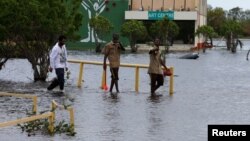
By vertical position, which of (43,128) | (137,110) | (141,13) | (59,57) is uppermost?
(141,13)

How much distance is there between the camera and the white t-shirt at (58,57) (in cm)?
1859

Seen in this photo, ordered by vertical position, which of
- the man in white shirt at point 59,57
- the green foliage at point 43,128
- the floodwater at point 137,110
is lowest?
the floodwater at point 137,110

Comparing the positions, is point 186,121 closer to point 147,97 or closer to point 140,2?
point 147,97

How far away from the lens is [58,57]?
1870 centimetres

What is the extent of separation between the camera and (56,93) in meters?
18.9

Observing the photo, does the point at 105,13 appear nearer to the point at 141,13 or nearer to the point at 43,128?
the point at 141,13

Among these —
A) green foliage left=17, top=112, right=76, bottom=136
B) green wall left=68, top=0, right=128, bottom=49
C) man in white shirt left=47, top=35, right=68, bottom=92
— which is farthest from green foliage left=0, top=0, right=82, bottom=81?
green wall left=68, top=0, right=128, bottom=49

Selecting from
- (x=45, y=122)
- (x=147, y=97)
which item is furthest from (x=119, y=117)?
(x=147, y=97)

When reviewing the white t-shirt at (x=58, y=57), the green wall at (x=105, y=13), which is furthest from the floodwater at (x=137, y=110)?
the green wall at (x=105, y=13)

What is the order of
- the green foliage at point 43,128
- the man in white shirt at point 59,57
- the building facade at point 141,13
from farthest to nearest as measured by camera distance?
the building facade at point 141,13
the man in white shirt at point 59,57
the green foliage at point 43,128

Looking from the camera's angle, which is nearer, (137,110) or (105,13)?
(137,110)

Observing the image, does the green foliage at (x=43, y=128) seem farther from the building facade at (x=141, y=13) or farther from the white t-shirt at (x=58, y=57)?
the building facade at (x=141, y=13)

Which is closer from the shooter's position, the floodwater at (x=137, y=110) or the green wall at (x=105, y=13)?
the floodwater at (x=137, y=110)

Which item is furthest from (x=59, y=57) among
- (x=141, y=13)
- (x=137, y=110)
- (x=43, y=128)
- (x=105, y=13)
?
(x=141, y=13)
